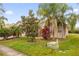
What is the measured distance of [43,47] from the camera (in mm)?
1753

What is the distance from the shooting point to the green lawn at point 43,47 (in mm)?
1731

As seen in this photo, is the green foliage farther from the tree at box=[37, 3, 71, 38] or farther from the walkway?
the tree at box=[37, 3, 71, 38]

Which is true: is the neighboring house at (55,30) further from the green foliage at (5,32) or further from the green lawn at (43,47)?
the green foliage at (5,32)

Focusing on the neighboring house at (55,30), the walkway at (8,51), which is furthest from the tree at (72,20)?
the walkway at (8,51)

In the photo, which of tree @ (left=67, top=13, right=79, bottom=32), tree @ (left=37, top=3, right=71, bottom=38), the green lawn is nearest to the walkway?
the green lawn

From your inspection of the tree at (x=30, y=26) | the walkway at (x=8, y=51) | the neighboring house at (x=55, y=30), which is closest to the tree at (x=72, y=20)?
the neighboring house at (x=55, y=30)

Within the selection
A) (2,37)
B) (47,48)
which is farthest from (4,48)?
(47,48)

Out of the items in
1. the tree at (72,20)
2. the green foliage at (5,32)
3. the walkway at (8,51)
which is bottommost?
the walkway at (8,51)

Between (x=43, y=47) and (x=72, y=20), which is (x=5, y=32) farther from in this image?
(x=72, y=20)

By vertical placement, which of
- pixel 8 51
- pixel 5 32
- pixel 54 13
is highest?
pixel 54 13

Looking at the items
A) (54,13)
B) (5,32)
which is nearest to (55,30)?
(54,13)

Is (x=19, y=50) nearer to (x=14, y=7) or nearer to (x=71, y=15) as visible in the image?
(x=14, y=7)

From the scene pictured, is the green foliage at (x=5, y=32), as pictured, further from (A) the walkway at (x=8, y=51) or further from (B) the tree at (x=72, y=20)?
(B) the tree at (x=72, y=20)

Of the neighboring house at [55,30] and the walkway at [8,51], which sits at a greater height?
the neighboring house at [55,30]
